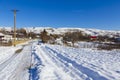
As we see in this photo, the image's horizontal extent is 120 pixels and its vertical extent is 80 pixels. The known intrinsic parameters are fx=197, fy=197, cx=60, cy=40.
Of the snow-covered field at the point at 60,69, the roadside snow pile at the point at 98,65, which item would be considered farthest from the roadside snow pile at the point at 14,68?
the roadside snow pile at the point at 98,65

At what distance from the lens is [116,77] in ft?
28.5

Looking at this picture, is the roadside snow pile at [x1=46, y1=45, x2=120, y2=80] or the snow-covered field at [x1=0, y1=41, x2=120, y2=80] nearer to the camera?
the snow-covered field at [x1=0, y1=41, x2=120, y2=80]

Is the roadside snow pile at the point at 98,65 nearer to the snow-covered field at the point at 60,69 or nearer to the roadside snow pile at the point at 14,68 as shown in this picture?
the snow-covered field at the point at 60,69

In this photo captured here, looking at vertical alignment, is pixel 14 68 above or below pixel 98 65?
below

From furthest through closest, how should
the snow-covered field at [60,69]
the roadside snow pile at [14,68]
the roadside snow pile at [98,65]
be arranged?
the roadside snow pile at [14,68]
the roadside snow pile at [98,65]
the snow-covered field at [60,69]

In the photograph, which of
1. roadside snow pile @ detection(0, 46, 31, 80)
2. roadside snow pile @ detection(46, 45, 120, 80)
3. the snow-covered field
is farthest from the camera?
roadside snow pile @ detection(0, 46, 31, 80)

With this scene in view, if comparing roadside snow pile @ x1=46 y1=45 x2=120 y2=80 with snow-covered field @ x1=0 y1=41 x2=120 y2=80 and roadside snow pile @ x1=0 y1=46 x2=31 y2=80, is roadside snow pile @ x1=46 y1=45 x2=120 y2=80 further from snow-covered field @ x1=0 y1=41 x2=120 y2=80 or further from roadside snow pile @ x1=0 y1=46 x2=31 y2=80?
roadside snow pile @ x1=0 y1=46 x2=31 y2=80

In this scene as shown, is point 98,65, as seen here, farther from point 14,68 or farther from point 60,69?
point 14,68

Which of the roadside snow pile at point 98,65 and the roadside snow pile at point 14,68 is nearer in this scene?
the roadside snow pile at point 98,65

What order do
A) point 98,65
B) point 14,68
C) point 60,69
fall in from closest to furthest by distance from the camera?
point 60,69 < point 14,68 < point 98,65

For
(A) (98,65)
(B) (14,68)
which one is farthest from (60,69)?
(B) (14,68)

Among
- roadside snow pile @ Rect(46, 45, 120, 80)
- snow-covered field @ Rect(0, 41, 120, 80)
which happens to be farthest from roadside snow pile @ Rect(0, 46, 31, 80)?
roadside snow pile @ Rect(46, 45, 120, 80)

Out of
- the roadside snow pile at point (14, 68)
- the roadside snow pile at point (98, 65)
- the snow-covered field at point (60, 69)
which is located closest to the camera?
the snow-covered field at point (60, 69)

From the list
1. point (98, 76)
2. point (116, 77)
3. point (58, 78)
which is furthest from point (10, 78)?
point (116, 77)
